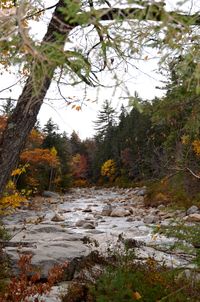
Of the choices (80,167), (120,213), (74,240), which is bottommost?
(74,240)

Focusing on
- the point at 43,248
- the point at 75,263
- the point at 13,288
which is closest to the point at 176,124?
the point at 13,288

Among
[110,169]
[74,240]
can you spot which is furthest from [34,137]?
[110,169]

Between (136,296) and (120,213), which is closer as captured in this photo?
(136,296)

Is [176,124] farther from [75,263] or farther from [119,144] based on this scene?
[119,144]

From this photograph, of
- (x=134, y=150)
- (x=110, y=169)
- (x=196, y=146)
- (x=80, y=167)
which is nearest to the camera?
(x=196, y=146)

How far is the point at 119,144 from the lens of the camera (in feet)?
193

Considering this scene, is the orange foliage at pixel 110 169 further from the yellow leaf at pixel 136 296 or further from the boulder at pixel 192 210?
the yellow leaf at pixel 136 296

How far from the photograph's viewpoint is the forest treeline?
13.1 ft

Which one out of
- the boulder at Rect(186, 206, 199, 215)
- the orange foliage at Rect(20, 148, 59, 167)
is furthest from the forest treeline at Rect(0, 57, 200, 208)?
the boulder at Rect(186, 206, 199, 215)

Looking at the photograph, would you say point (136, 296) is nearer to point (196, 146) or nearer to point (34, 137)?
point (196, 146)

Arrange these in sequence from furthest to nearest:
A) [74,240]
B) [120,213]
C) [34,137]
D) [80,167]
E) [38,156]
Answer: [80,167] → [38,156] → [34,137] → [120,213] → [74,240]

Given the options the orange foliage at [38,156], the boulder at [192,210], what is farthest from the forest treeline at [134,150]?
the boulder at [192,210]

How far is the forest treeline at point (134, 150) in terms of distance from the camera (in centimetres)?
398

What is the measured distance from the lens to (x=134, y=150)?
47625mm
